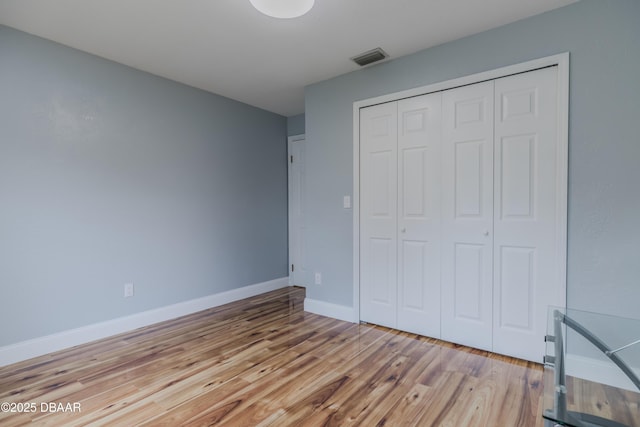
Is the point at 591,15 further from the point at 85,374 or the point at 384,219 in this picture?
the point at 85,374

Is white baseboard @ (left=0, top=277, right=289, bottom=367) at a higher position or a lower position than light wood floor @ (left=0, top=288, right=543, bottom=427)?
higher

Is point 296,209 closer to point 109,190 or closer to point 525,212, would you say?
point 109,190

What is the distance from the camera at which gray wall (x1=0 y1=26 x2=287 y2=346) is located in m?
2.33

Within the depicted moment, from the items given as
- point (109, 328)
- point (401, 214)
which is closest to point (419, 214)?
point (401, 214)

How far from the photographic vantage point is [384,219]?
2943mm

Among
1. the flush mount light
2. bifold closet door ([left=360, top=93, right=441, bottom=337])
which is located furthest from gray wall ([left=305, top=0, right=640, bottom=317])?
the flush mount light

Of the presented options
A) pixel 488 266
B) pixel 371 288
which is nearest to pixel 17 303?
pixel 371 288

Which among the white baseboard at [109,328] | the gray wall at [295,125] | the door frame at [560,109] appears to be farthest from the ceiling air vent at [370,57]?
the white baseboard at [109,328]

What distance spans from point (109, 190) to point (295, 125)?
8.30 ft

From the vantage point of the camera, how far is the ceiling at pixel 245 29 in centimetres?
207

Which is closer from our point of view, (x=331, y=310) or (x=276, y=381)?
(x=276, y=381)

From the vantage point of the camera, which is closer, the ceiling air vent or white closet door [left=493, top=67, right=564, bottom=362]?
white closet door [left=493, top=67, right=564, bottom=362]

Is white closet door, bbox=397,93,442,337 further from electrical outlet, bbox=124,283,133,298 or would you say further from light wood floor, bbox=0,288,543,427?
electrical outlet, bbox=124,283,133,298

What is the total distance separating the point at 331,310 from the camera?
10.6ft
